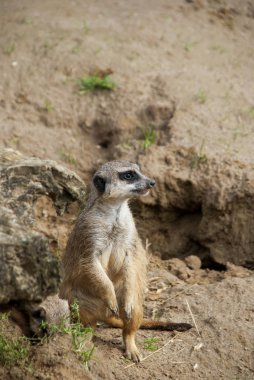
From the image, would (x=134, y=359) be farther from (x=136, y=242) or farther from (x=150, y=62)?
(x=150, y=62)

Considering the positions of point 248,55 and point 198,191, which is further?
point 248,55

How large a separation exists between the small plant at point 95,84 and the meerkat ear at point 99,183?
245 cm

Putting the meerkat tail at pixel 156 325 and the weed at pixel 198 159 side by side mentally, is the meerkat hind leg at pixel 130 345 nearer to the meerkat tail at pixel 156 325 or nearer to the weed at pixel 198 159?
the meerkat tail at pixel 156 325

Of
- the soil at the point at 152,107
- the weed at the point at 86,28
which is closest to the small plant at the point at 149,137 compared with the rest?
the soil at the point at 152,107

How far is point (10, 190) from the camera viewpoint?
13.0 feet

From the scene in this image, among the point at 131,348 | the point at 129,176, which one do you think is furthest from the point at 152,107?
the point at 131,348

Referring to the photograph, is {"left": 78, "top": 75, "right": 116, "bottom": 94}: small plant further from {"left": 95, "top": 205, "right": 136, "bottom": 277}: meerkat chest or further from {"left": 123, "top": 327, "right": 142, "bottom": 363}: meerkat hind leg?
{"left": 123, "top": 327, "right": 142, "bottom": 363}: meerkat hind leg

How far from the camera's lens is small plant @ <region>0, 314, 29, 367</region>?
3797 mm

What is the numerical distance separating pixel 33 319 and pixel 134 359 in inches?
35.8

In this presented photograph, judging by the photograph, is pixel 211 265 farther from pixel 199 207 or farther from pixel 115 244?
pixel 115 244

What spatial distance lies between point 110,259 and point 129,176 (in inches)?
26.5

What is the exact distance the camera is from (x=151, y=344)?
473cm

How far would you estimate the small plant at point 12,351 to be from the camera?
149 inches

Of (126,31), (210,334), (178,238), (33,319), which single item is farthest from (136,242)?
(126,31)
